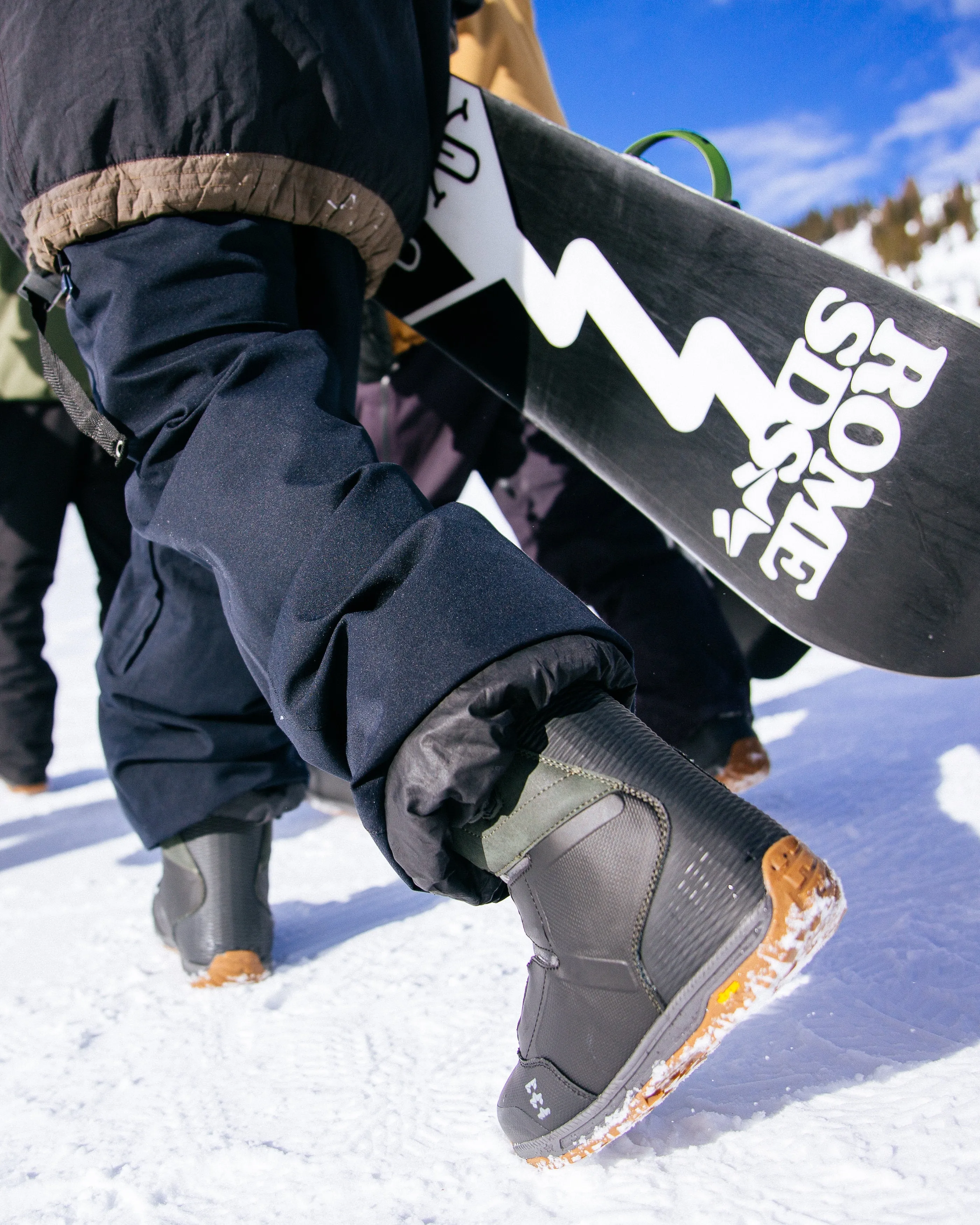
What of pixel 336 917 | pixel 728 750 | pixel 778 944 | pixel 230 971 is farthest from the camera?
pixel 728 750

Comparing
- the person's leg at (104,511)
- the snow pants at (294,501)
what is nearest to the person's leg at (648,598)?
the snow pants at (294,501)

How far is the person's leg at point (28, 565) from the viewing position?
6.94ft

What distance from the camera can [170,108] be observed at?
0.77 meters

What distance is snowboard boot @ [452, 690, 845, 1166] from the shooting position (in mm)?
559

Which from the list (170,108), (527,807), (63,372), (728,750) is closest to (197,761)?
(63,372)

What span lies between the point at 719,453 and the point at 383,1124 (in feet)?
2.74

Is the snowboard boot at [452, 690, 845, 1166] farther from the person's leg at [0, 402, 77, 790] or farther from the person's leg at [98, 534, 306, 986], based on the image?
the person's leg at [0, 402, 77, 790]

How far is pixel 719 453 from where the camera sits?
1.12 m

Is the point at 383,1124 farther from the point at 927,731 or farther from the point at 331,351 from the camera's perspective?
the point at 927,731

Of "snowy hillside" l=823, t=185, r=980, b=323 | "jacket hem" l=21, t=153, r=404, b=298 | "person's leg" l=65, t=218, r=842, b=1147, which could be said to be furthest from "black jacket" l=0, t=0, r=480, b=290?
"snowy hillside" l=823, t=185, r=980, b=323

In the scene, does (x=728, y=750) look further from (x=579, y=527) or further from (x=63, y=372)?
(x=63, y=372)

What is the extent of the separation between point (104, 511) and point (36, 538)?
0.63 feet

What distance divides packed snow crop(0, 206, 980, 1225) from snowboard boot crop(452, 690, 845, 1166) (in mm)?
70

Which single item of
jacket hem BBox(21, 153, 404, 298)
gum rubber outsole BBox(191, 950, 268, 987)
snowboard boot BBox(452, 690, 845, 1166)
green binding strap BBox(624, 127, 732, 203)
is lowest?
gum rubber outsole BBox(191, 950, 268, 987)
